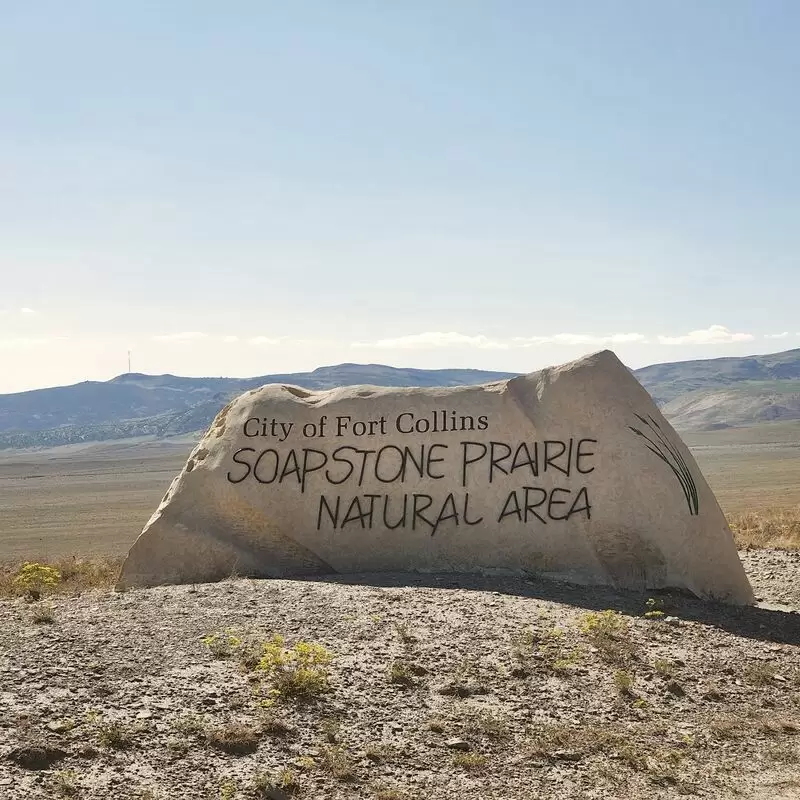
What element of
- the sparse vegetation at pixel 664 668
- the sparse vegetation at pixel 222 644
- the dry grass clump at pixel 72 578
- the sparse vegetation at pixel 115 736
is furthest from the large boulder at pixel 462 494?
the sparse vegetation at pixel 115 736

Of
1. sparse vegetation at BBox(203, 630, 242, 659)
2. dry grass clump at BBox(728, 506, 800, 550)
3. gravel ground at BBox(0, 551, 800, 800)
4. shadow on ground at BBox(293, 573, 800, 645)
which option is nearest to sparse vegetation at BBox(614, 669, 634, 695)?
gravel ground at BBox(0, 551, 800, 800)

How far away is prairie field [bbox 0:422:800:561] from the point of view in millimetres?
29312

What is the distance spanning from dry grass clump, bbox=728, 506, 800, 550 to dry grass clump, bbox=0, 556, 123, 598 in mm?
11051

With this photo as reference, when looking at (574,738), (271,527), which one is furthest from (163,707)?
(271,527)

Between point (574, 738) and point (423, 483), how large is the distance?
20.5ft

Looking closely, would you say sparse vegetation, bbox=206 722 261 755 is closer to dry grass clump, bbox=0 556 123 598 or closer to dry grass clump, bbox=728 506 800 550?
dry grass clump, bbox=0 556 123 598

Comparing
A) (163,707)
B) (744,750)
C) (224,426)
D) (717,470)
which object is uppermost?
(224,426)

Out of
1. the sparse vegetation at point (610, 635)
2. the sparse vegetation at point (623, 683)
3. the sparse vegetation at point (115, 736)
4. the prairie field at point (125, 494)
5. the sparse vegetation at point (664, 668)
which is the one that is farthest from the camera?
the prairie field at point (125, 494)

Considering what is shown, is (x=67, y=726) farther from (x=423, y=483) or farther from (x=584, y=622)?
(x=423, y=483)

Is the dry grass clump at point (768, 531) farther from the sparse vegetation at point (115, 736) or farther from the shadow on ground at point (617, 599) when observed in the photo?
the sparse vegetation at point (115, 736)

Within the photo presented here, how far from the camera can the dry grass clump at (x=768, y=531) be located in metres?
17.0

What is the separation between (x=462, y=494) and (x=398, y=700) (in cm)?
545

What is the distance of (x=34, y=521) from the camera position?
4275cm

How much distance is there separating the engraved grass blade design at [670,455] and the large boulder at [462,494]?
20mm
